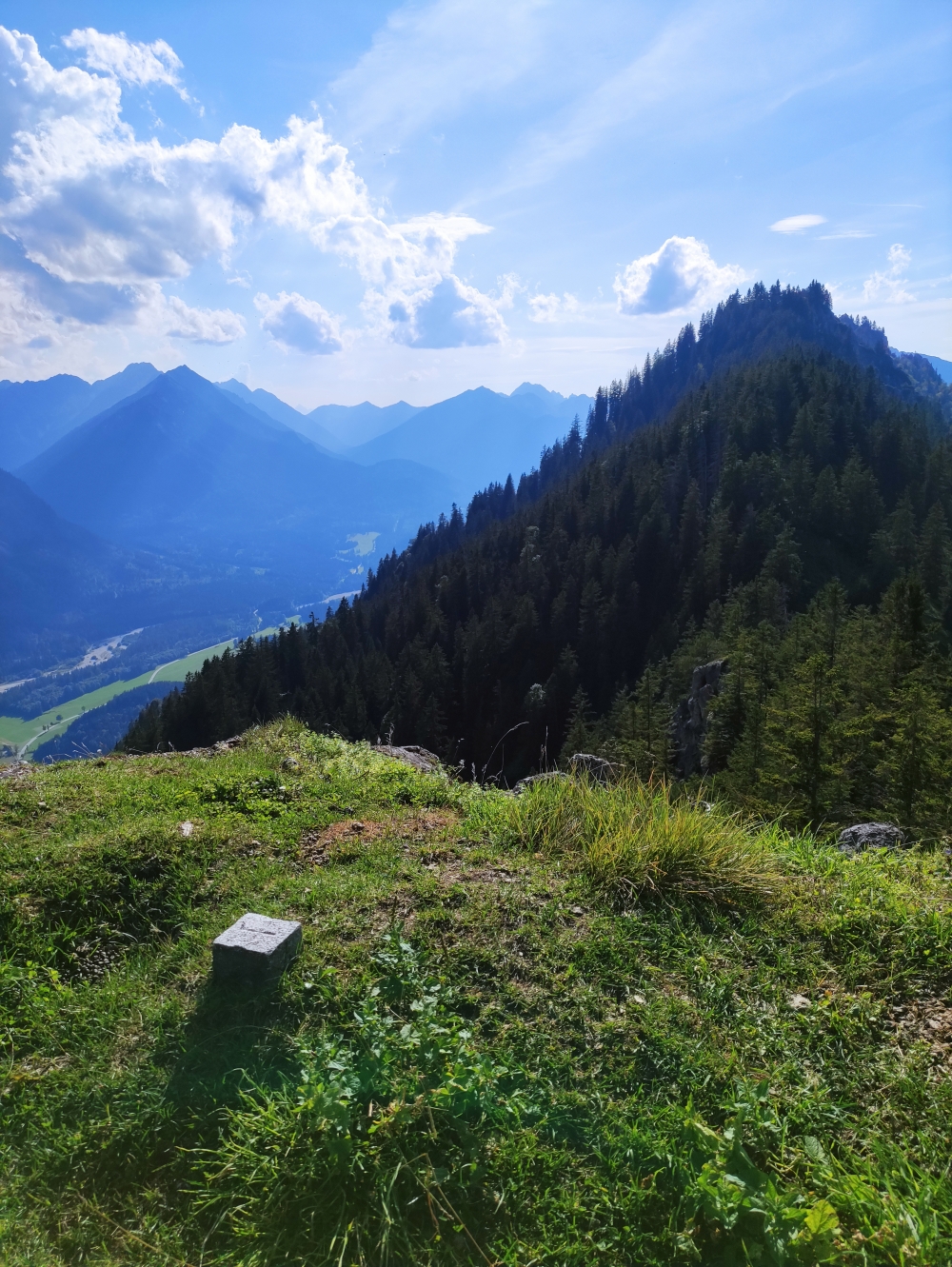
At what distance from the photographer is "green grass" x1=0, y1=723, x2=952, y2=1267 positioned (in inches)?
125

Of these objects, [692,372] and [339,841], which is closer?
[339,841]

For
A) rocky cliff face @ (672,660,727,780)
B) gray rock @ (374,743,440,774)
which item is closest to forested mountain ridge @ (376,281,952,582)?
rocky cliff face @ (672,660,727,780)

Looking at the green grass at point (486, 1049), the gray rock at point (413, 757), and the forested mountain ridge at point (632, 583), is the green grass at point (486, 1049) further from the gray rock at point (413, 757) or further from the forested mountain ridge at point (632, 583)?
the forested mountain ridge at point (632, 583)

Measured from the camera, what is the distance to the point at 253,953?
458cm

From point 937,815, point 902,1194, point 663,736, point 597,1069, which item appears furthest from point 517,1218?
point 663,736

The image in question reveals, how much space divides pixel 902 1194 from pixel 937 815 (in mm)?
20393

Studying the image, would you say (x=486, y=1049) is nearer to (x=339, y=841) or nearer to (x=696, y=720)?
(x=339, y=841)

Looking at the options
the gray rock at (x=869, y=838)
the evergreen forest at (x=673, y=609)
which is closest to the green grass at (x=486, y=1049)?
the gray rock at (x=869, y=838)

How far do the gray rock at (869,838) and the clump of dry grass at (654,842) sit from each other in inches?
57.4

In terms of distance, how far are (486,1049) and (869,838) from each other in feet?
20.4

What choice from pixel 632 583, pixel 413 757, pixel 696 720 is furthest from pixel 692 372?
pixel 413 757

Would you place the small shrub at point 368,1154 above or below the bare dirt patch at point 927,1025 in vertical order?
above

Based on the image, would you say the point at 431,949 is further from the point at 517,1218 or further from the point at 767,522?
the point at 767,522

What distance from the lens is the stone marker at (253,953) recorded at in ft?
15.1
